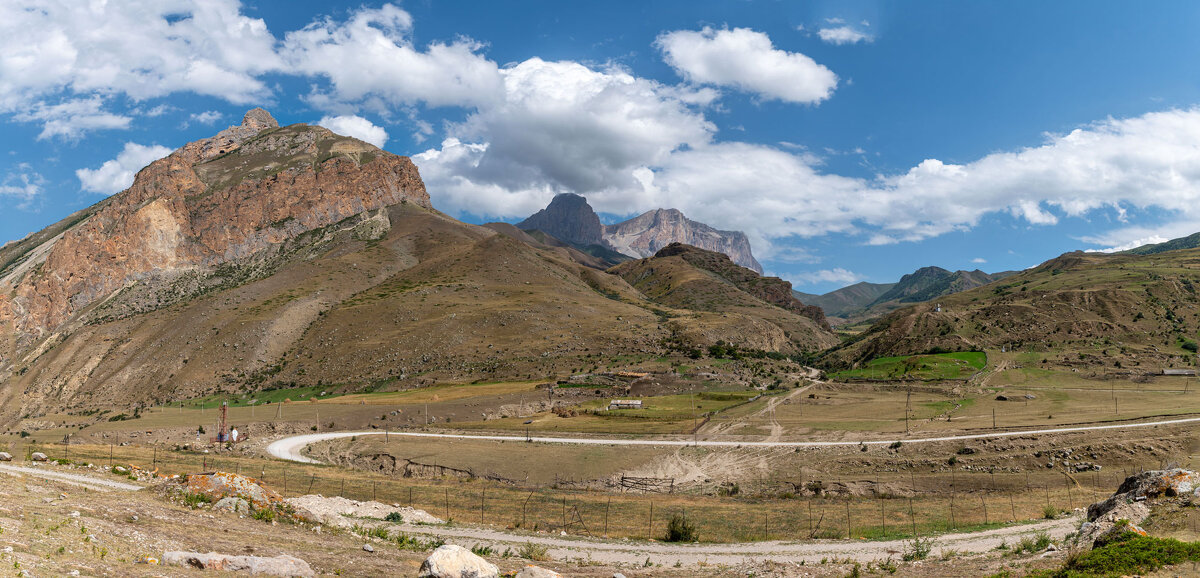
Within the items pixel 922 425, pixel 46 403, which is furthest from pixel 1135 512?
pixel 46 403

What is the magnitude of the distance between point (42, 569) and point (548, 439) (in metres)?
52.1

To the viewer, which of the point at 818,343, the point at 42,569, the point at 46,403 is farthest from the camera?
the point at 818,343

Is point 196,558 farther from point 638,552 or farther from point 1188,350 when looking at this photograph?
point 1188,350

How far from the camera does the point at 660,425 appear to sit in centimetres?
6706

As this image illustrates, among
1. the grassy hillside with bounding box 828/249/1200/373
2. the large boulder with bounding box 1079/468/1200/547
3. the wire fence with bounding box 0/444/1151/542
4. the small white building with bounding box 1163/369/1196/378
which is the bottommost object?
the wire fence with bounding box 0/444/1151/542

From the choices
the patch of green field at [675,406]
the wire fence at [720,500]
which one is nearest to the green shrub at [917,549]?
the wire fence at [720,500]

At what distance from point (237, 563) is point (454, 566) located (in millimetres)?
4821

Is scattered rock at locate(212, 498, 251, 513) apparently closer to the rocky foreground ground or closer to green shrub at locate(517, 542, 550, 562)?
the rocky foreground ground

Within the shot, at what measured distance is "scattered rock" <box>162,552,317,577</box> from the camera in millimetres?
13180

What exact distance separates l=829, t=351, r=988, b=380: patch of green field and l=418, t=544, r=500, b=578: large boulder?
9808cm

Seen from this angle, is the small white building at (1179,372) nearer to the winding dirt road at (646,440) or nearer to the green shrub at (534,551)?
the winding dirt road at (646,440)

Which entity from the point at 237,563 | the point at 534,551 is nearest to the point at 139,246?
the point at 534,551

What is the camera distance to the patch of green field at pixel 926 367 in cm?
9588

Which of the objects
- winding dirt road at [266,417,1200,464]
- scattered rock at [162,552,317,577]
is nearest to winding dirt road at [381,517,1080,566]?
scattered rock at [162,552,317,577]
